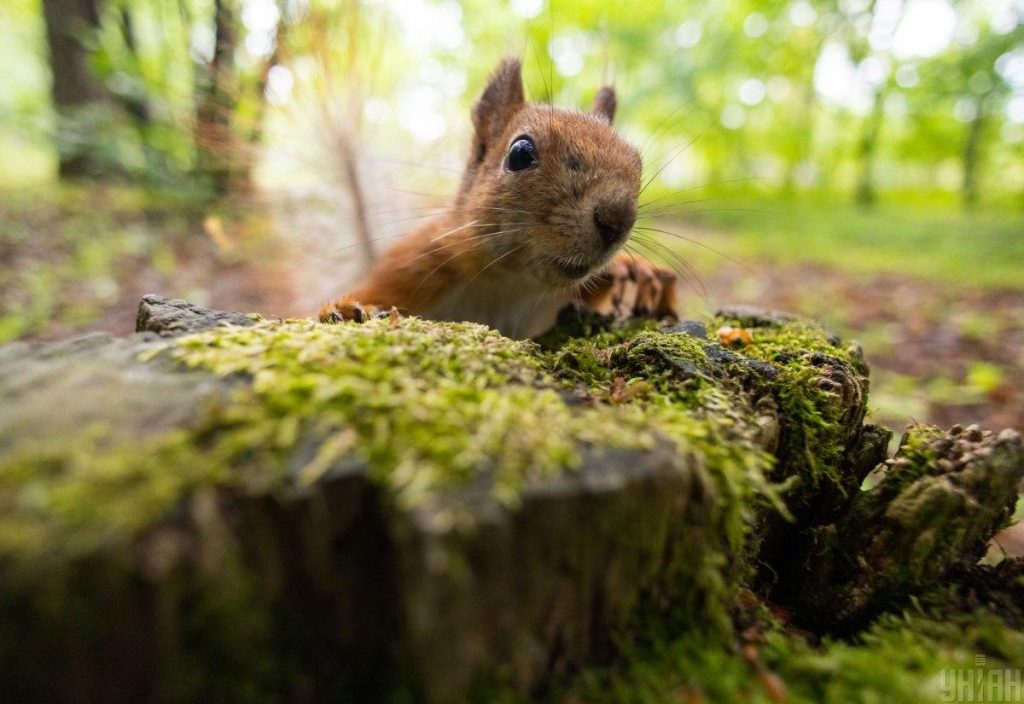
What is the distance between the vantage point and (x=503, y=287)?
2.55 meters

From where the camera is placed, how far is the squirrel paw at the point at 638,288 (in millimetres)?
2617

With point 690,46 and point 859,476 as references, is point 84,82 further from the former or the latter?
point 690,46

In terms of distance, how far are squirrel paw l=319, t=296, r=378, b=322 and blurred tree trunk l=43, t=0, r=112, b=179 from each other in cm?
628

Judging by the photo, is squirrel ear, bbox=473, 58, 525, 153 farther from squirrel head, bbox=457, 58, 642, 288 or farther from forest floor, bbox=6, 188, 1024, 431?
forest floor, bbox=6, 188, 1024, 431

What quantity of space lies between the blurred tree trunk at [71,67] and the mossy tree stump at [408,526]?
23.4 ft

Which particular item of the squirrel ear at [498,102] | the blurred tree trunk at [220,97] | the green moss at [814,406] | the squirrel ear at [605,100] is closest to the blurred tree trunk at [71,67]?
the blurred tree trunk at [220,97]

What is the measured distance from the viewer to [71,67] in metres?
6.82

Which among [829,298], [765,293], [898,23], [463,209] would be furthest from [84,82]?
[898,23]

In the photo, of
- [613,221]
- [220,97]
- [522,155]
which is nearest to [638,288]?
[613,221]

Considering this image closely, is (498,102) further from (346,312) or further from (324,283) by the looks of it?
(324,283)

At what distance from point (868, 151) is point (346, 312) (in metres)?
15.2

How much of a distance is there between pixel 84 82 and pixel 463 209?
7.07 m

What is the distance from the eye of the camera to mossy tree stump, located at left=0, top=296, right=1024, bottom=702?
872 mm

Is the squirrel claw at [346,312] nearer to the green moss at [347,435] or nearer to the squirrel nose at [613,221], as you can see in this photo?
the green moss at [347,435]
